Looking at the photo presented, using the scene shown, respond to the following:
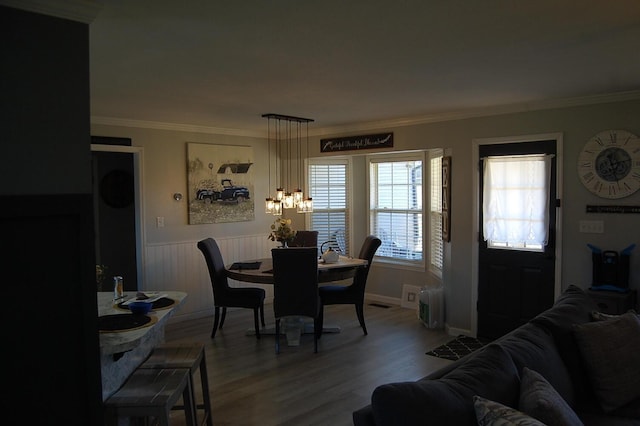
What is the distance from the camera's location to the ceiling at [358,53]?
221 cm

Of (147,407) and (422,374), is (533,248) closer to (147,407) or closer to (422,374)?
(422,374)

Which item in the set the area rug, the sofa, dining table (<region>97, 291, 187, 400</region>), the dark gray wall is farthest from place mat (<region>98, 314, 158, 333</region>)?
the area rug

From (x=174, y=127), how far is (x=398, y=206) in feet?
10.2

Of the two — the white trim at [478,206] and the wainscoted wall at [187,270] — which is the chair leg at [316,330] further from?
the wainscoted wall at [187,270]

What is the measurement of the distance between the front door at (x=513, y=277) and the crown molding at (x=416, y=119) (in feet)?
1.12

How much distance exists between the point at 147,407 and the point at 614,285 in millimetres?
3797

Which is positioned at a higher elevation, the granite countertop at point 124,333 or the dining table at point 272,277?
the granite countertop at point 124,333

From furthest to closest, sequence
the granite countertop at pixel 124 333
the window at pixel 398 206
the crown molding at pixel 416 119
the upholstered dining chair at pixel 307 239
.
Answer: the window at pixel 398 206
the upholstered dining chair at pixel 307 239
the crown molding at pixel 416 119
the granite countertop at pixel 124 333

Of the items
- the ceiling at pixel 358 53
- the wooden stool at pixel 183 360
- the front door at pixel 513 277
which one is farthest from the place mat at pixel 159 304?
the front door at pixel 513 277

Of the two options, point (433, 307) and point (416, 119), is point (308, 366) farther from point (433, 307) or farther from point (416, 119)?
point (416, 119)

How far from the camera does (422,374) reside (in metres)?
4.06

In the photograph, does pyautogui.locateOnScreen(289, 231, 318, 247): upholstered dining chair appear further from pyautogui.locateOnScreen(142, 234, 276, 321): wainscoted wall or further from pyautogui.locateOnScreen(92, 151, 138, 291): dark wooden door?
pyautogui.locateOnScreen(92, 151, 138, 291): dark wooden door

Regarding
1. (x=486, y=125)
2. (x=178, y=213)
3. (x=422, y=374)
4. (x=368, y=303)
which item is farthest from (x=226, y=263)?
(x=486, y=125)

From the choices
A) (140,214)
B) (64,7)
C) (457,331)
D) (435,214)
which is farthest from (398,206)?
(64,7)
